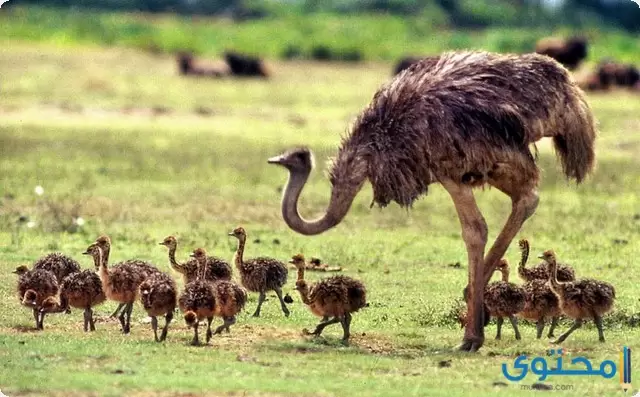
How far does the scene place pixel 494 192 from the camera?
70.3 ft

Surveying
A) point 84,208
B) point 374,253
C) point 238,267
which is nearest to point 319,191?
point 84,208

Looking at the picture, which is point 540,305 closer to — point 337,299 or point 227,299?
point 337,299

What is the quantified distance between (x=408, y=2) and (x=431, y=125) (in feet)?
157

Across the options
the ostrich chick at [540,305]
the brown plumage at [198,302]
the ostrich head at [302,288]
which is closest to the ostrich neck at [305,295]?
the ostrich head at [302,288]

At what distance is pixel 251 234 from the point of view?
16922 millimetres

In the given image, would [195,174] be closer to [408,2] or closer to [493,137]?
[493,137]

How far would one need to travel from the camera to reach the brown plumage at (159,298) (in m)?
11.0

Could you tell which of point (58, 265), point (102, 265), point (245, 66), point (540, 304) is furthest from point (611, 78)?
point (102, 265)

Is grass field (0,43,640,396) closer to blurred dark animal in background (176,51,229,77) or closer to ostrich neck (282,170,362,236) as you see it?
ostrich neck (282,170,362,236)

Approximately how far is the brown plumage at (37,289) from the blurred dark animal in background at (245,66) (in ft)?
97.8

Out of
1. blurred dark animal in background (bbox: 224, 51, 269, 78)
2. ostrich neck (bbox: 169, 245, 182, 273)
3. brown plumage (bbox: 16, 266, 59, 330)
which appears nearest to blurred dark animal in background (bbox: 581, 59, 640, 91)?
blurred dark animal in background (bbox: 224, 51, 269, 78)

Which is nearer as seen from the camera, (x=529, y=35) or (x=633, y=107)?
(x=633, y=107)

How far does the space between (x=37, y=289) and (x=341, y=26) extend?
1640 inches

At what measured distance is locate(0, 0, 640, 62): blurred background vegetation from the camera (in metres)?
46.8
